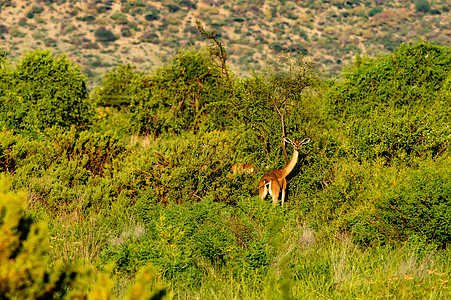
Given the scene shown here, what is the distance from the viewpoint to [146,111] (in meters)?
13.5

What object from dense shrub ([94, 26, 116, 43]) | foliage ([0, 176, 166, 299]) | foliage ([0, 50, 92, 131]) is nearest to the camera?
foliage ([0, 176, 166, 299])

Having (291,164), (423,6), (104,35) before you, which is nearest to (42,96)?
(291,164)

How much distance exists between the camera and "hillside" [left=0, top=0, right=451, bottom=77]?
2589 inches

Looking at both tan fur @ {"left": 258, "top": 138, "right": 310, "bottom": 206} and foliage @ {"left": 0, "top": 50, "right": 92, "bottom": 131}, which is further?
foliage @ {"left": 0, "top": 50, "right": 92, "bottom": 131}

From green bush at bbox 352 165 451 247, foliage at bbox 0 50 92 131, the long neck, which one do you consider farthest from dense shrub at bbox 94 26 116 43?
green bush at bbox 352 165 451 247

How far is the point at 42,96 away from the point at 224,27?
2753 inches

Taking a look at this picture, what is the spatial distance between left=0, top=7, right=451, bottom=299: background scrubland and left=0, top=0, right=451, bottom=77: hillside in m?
49.6

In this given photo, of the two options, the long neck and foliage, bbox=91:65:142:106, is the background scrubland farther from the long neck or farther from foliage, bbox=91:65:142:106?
foliage, bbox=91:65:142:106

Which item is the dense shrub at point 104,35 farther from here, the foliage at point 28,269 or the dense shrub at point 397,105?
the foliage at point 28,269

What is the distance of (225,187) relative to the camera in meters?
8.46

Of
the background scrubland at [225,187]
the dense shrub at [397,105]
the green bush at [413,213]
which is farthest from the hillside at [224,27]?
the green bush at [413,213]

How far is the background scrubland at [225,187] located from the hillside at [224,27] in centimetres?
4958

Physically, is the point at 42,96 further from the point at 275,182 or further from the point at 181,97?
the point at 275,182

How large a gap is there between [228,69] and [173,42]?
62253 millimetres
